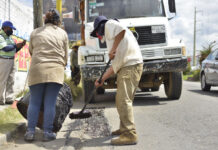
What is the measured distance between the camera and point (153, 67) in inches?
296

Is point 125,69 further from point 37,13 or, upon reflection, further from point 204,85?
point 204,85

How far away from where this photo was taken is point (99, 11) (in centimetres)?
845

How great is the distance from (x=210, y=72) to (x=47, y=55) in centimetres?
798

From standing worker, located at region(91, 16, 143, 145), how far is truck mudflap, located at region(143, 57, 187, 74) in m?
3.09

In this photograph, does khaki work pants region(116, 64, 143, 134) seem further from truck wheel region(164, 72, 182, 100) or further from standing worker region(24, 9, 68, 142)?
truck wheel region(164, 72, 182, 100)

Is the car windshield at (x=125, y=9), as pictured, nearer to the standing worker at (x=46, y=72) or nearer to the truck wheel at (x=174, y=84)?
the truck wheel at (x=174, y=84)

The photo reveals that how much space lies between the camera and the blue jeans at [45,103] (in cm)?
442

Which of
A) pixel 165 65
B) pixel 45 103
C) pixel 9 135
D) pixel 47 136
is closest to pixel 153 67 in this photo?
pixel 165 65

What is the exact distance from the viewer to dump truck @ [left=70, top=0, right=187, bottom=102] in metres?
7.59

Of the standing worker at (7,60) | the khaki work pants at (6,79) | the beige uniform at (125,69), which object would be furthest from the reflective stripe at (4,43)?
the beige uniform at (125,69)

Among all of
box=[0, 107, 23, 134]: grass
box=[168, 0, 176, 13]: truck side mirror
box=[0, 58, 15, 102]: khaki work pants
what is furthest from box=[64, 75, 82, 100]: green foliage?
box=[168, 0, 176, 13]: truck side mirror

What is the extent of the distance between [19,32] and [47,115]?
6.80 meters

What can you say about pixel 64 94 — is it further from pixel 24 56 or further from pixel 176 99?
pixel 24 56

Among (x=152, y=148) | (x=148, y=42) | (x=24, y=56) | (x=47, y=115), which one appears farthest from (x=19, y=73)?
(x=152, y=148)
